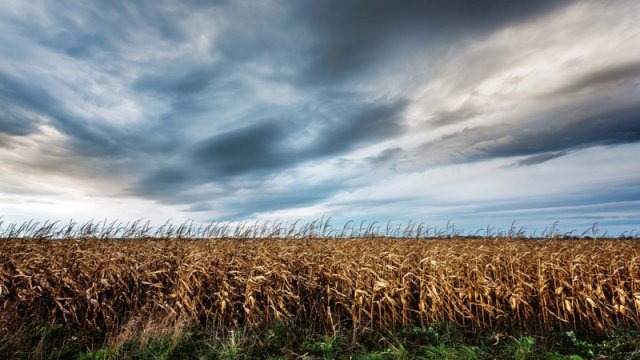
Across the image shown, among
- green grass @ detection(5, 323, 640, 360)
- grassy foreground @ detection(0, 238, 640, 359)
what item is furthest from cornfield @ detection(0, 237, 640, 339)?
green grass @ detection(5, 323, 640, 360)

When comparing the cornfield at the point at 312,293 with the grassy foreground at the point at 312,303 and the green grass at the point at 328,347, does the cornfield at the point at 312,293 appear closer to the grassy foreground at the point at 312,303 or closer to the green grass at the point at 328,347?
the grassy foreground at the point at 312,303

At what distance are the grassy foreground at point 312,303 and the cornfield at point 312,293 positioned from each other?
0.15ft

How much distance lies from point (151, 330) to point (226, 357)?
98.2 inches

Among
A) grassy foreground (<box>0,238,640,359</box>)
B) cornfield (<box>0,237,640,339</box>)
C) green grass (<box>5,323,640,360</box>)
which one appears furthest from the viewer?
cornfield (<box>0,237,640,339</box>)

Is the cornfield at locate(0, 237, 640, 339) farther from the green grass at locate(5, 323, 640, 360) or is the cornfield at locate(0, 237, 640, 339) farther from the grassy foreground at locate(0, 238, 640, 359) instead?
the green grass at locate(5, 323, 640, 360)

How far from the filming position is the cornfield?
11969 millimetres

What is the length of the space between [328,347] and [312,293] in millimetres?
3264

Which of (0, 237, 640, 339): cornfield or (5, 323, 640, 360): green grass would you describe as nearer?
(5, 323, 640, 360): green grass

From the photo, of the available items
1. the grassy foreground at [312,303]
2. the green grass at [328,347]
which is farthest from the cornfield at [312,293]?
the green grass at [328,347]

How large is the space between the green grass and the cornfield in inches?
34.4

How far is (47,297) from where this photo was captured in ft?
41.2

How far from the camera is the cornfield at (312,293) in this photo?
39.3 ft

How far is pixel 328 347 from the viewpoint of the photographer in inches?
372

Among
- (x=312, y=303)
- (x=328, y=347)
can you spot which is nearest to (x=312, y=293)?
(x=312, y=303)
